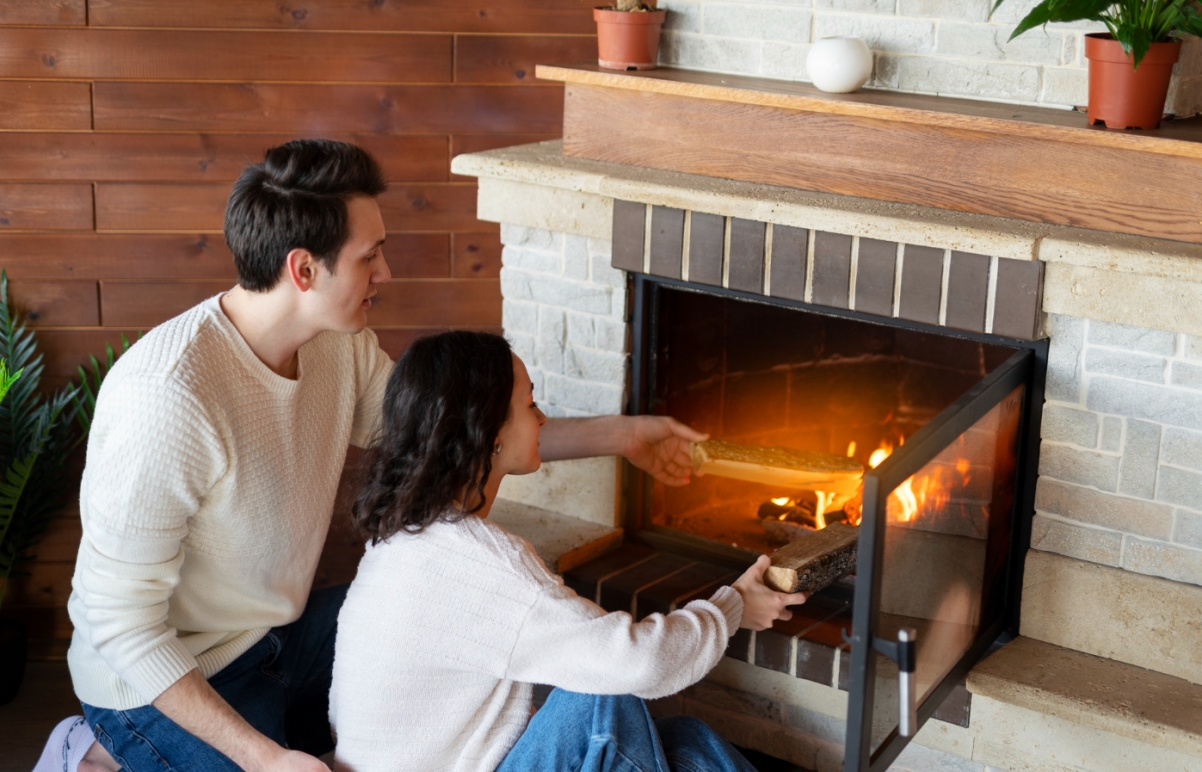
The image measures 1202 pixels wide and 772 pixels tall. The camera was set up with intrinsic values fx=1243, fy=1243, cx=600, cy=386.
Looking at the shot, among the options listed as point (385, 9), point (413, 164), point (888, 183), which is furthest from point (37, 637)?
point (888, 183)

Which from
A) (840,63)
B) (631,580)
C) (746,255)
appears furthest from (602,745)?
(840,63)

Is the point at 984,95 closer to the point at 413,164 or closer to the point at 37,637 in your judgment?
the point at 413,164

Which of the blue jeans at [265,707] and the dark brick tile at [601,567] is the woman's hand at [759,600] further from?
the blue jeans at [265,707]

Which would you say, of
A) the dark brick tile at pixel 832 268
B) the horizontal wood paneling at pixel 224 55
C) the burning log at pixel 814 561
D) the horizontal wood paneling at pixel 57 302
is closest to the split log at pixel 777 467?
the burning log at pixel 814 561

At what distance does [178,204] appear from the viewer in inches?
111

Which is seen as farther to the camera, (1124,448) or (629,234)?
(629,234)

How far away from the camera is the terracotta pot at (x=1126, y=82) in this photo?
1.88 metres

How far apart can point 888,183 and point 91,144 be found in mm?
1754

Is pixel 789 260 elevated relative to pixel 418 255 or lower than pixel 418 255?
elevated

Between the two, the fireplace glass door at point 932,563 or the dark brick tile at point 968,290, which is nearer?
the fireplace glass door at point 932,563

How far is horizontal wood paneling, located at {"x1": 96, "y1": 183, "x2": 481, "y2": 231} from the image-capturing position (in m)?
2.81

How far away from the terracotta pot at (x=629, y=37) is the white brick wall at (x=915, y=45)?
77 mm

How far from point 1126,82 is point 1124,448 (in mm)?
579

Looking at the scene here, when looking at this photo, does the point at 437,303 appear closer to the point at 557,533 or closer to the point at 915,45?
the point at 557,533
